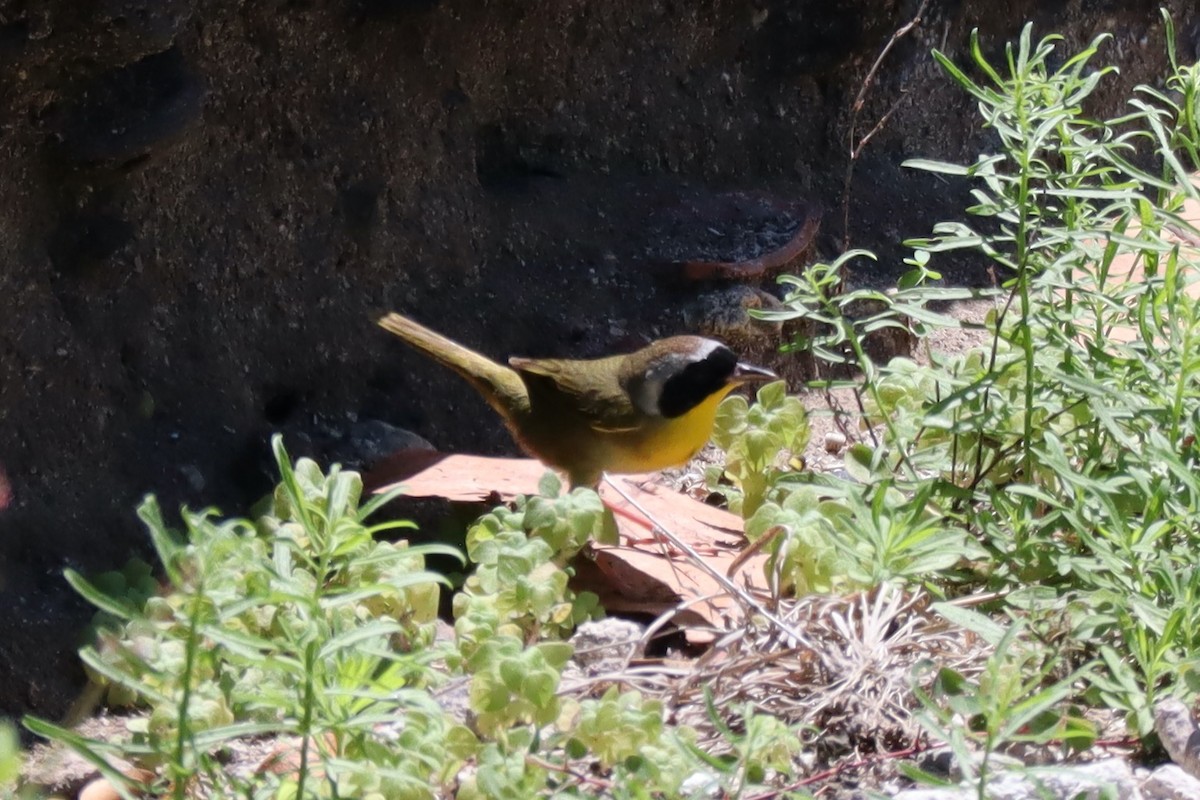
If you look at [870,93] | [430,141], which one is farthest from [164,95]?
[870,93]

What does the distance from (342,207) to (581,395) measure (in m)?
0.93

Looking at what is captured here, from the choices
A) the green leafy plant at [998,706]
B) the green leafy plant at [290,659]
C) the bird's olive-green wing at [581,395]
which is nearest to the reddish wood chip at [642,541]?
the bird's olive-green wing at [581,395]

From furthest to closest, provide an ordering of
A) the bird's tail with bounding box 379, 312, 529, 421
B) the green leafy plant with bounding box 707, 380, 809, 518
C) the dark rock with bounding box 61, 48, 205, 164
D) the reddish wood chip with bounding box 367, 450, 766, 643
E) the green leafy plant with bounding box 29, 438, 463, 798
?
the bird's tail with bounding box 379, 312, 529, 421 < the green leafy plant with bounding box 707, 380, 809, 518 < the dark rock with bounding box 61, 48, 205, 164 < the reddish wood chip with bounding box 367, 450, 766, 643 < the green leafy plant with bounding box 29, 438, 463, 798

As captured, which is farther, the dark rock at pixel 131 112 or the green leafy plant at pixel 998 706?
the dark rock at pixel 131 112

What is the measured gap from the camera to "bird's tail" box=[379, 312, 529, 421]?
12.5ft

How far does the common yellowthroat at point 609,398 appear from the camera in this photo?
12.2 ft

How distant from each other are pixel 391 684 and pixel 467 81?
116 inches

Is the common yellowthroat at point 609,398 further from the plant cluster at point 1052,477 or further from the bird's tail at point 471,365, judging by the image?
the plant cluster at point 1052,477

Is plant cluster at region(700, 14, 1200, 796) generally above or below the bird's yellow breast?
above

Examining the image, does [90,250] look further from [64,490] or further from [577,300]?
[577,300]

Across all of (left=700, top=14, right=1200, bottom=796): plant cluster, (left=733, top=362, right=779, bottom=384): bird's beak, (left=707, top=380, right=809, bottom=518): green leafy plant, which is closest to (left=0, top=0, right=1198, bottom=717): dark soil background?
(left=733, top=362, right=779, bottom=384): bird's beak

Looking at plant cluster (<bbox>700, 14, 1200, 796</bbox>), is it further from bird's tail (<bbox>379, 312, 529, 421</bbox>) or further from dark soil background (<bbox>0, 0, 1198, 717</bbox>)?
dark soil background (<bbox>0, 0, 1198, 717</bbox>)

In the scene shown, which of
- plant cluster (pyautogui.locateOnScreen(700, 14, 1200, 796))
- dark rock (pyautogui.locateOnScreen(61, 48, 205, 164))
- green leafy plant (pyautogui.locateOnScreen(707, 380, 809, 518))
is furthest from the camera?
green leafy plant (pyautogui.locateOnScreen(707, 380, 809, 518))

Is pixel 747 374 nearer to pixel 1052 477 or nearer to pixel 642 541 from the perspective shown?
pixel 642 541
